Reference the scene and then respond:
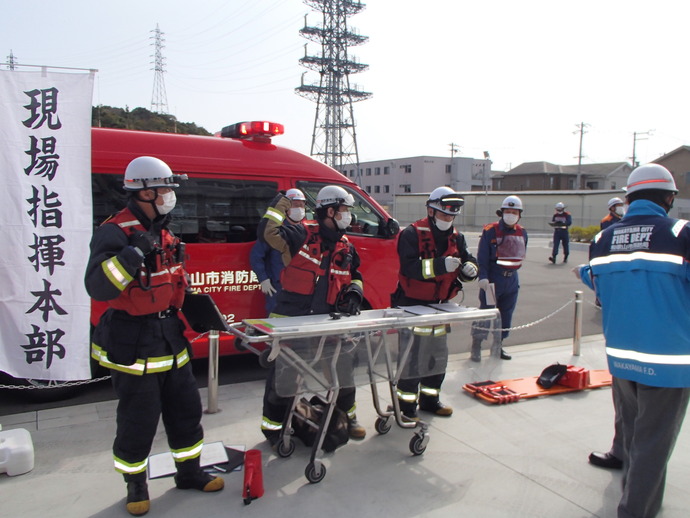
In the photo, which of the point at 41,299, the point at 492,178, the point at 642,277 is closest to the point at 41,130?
the point at 41,299

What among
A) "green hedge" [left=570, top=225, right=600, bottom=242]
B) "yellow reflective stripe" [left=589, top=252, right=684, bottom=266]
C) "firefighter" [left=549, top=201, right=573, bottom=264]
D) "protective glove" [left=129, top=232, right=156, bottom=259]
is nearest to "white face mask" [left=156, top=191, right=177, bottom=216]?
"protective glove" [left=129, top=232, right=156, bottom=259]

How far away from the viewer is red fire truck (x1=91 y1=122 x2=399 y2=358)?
4.97 meters

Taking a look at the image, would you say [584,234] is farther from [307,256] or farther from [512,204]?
[307,256]

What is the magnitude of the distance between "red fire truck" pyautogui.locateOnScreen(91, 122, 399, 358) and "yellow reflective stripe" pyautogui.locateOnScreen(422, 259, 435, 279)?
1826 mm

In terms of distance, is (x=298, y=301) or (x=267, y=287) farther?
(x=267, y=287)

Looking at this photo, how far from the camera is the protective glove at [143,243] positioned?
2.92 m

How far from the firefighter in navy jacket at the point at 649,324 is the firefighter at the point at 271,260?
10.6 feet

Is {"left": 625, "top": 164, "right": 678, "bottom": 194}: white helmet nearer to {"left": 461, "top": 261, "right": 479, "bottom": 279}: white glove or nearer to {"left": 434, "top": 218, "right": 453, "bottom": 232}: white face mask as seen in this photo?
{"left": 461, "top": 261, "right": 479, "bottom": 279}: white glove

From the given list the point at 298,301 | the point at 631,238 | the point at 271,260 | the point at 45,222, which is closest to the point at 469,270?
the point at 298,301

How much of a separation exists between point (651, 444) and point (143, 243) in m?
2.94

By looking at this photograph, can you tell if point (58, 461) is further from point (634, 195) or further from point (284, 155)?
point (634, 195)

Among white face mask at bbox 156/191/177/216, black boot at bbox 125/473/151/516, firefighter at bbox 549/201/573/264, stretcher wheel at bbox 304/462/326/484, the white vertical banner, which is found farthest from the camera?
firefighter at bbox 549/201/573/264

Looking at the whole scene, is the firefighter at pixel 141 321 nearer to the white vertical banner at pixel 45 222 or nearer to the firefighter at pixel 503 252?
the white vertical banner at pixel 45 222

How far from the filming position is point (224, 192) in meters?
5.49
